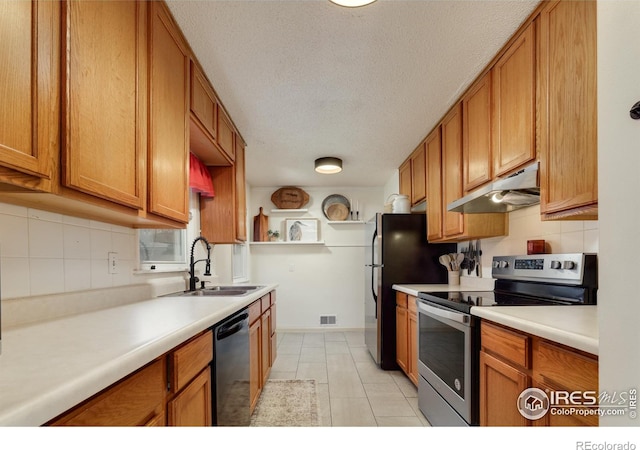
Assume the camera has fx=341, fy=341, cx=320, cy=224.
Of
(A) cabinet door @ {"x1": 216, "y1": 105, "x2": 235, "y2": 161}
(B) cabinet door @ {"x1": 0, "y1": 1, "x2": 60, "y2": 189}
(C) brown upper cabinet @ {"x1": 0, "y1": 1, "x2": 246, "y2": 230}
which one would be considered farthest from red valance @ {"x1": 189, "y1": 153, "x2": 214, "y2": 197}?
(B) cabinet door @ {"x1": 0, "y1": 1, "x2": 60, "y2": 189}

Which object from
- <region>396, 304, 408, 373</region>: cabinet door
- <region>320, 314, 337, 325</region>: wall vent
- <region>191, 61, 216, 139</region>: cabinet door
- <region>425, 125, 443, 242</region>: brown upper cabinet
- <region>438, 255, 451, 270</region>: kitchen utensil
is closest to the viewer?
<region>191, 61, 216, 139</region>: cabinet door

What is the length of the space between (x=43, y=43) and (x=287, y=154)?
2.84 metres

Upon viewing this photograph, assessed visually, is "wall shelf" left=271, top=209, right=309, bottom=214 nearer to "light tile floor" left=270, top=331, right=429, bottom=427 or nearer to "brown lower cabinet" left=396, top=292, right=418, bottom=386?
"light tile floor" left=270, top=331, right=429, bottom=427

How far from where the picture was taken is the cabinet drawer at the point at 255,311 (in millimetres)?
2301

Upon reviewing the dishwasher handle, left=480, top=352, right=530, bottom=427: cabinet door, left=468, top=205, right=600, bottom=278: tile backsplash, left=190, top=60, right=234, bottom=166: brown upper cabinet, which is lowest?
left=480, top=352, right=530, bottom=427: cabinet door

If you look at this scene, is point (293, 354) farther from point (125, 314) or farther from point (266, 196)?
point (125, 314)

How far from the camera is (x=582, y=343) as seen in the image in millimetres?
982

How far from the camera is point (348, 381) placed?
120 inches

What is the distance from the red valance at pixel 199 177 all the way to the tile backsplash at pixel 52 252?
0.85 m

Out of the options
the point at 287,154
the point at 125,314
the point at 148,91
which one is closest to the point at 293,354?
the point at 287,154

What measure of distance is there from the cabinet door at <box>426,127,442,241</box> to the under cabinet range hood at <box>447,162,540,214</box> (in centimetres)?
49

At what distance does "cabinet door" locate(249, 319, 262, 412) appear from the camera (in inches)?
89.6

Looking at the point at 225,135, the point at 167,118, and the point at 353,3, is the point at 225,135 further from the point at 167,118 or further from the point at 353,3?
the point at 353,3

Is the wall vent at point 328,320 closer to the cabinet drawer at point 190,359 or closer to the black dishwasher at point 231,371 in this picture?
the black dishwasher at point 231,371
